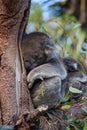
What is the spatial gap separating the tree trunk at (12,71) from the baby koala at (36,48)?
196 mm

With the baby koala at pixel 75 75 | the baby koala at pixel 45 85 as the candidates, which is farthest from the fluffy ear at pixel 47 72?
the baby koala at pixel 75 75

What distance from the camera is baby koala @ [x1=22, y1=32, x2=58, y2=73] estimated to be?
3227 mm

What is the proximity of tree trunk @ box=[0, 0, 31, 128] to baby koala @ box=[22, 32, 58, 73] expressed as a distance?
0.20 meters

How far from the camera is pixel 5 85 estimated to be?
2.98 m

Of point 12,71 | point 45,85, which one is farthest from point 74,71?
point 12,71

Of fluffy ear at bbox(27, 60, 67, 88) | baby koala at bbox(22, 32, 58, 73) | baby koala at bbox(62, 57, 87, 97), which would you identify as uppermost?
baby koala at bbox(22, 32, 58, 73)

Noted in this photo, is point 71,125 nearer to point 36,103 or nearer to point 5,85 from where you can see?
point 36,103

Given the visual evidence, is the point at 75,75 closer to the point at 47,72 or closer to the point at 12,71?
the point at 47,72

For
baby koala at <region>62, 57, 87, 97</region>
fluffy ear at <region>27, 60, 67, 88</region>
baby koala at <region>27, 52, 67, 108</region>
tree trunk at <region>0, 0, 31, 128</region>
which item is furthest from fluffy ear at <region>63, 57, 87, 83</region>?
tree trunk at <region>0, 0, 31, 128</region>

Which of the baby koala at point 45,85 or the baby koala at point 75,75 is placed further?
the baby koala at point 75,75

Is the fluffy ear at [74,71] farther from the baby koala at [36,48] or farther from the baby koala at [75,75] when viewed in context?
the baby koala at [36,48]

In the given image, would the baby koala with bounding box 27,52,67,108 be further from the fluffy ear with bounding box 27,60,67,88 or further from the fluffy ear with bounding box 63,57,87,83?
the fluffy ear with bounding box 63,57,87,83

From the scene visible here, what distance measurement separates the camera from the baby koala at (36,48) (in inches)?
127

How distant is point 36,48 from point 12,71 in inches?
14.1
